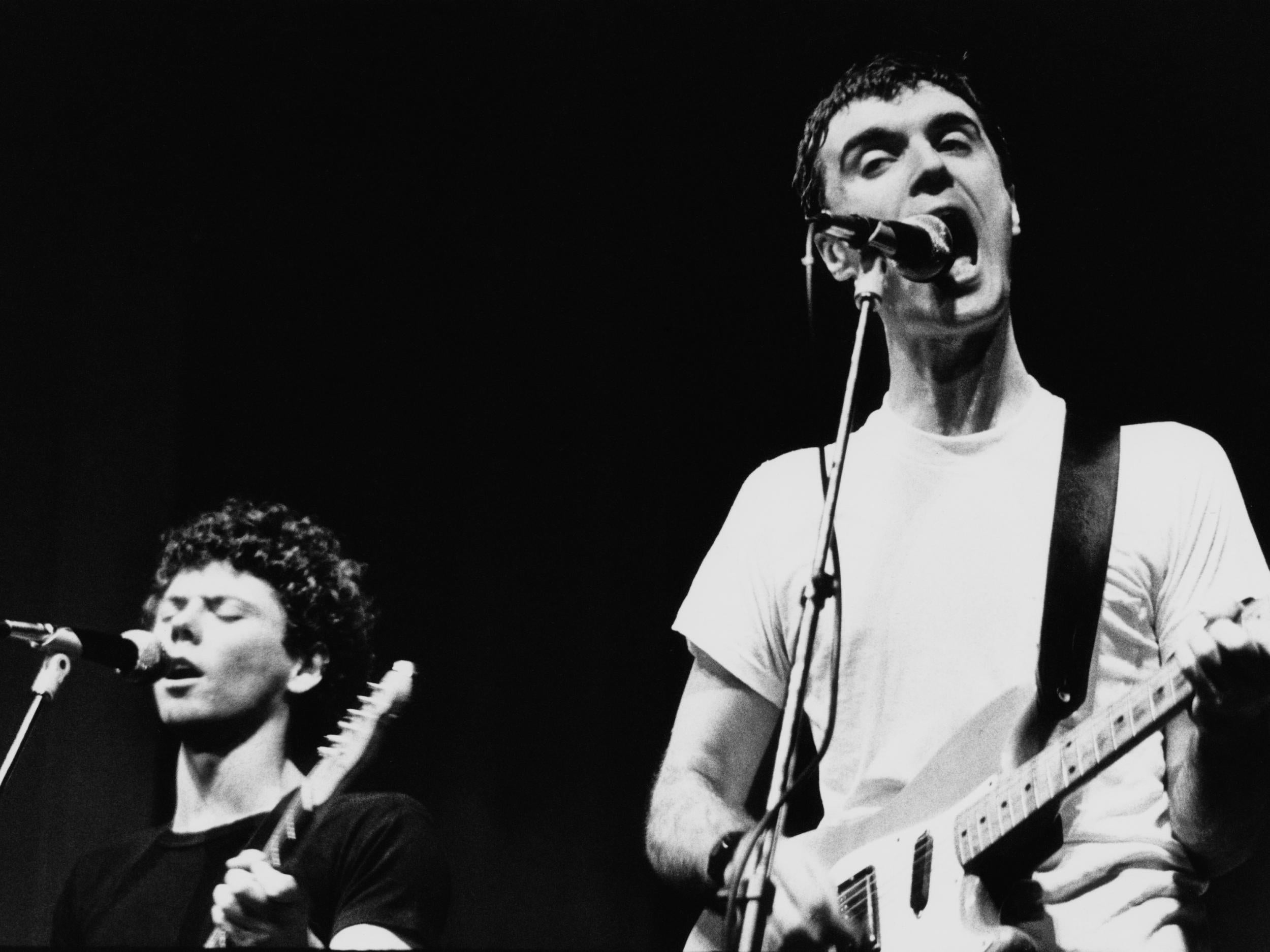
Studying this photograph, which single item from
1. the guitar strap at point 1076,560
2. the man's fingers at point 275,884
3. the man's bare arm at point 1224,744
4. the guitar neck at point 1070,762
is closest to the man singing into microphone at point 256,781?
the man's fingers at point 275,884

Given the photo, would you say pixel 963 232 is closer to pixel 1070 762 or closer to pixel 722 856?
pixel 1070 762

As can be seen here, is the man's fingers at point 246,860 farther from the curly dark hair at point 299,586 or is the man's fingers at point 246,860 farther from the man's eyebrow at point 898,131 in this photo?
the man's eyebrow at point 898,131

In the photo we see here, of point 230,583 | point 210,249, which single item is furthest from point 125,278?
point 230,583

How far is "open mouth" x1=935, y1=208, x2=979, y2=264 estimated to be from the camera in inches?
99.1

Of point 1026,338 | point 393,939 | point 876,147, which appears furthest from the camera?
point 1026,338

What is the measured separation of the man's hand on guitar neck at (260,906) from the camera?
2242 millimetres

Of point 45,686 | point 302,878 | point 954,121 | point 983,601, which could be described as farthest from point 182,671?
point 954,121

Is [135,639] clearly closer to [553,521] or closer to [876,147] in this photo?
[553,521]

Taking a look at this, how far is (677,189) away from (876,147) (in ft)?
3.26

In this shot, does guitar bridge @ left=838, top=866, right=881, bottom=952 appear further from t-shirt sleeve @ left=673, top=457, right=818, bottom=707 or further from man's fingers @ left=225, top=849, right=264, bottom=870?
man's fingers @ left=225, top=849, right=264, bottom=870

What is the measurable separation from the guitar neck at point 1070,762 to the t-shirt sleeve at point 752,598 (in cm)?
53

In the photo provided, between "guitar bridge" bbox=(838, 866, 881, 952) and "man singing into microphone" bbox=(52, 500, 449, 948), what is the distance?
2.49 feet

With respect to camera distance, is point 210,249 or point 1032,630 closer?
point 1032,630

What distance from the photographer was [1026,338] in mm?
3180
